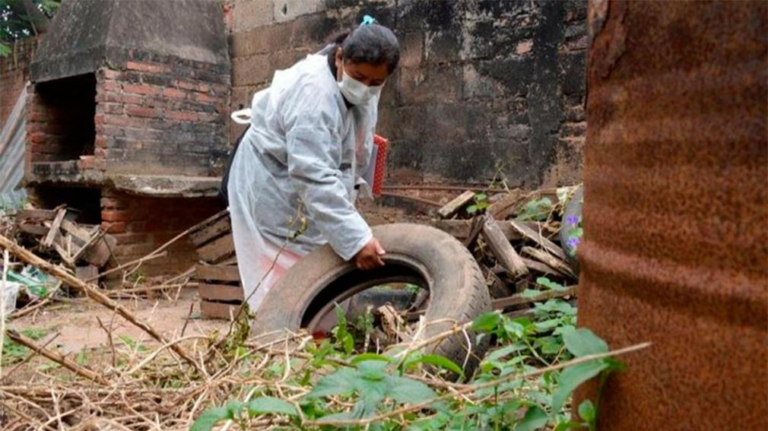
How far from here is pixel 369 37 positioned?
2943 millimetres

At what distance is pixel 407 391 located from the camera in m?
1.06

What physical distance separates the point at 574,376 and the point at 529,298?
201 cm

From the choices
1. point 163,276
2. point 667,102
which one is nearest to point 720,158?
point 667,102

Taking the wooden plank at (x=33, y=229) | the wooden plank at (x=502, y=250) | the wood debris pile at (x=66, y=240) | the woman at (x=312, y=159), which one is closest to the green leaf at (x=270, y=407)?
the woman at (x=312, y=159)

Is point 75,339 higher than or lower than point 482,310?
lower

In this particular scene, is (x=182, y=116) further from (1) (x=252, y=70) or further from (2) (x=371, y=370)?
(2) (x=371, y=370)

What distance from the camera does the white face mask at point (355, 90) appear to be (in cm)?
310

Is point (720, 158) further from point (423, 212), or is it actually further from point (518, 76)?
point (423, 212)

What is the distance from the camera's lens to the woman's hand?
2967mm

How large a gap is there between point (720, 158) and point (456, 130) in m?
4.28

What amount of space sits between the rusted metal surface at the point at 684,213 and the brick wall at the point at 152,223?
5.73m

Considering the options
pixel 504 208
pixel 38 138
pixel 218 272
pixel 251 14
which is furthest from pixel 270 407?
pixel 38 138

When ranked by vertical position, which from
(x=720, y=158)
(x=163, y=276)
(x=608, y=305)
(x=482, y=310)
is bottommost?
(x=163, y=276)

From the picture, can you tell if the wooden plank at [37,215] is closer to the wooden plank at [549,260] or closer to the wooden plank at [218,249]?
the wooden plank at [218,249]
